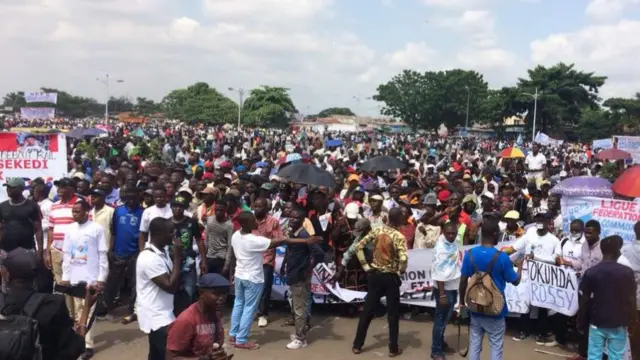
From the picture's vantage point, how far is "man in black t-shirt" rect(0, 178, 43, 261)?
21.2 feet

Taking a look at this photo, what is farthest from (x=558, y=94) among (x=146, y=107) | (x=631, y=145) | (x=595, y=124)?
Answer: (x=146, y=107)

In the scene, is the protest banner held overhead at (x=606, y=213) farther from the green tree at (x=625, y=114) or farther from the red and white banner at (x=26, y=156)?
the green tree at (x=625, y=114)

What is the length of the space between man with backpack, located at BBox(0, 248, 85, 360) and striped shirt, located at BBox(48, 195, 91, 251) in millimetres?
3059

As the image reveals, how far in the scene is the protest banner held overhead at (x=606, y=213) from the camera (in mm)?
6629

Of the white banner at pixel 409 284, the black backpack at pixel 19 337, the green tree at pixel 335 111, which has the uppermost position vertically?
the green tree at pixel 335 111

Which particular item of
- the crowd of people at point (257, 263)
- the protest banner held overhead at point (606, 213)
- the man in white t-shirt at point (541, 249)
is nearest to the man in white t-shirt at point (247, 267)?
the crowd of people at point (257, 263)

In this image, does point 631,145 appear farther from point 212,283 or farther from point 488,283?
point 212,283

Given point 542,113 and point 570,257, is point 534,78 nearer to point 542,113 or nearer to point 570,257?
point 542,113

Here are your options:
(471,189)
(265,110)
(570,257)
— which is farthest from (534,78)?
(570,257)

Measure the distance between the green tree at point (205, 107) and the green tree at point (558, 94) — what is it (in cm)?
3571

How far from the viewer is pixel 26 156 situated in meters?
9.34

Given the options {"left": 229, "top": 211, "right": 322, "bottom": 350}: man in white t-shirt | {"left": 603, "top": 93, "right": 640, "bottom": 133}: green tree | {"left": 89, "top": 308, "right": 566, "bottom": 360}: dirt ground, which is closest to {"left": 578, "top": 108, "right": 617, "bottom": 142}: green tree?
{"left": 603, "top": 93, "right": 640, "bottom": 133}: green tree

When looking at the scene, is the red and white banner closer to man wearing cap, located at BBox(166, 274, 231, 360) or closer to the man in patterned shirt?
the man in patterned shirt

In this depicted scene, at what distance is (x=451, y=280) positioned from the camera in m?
5.95
